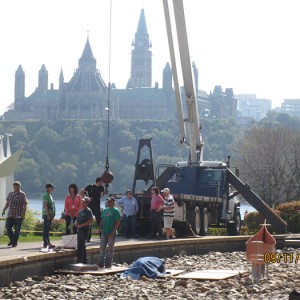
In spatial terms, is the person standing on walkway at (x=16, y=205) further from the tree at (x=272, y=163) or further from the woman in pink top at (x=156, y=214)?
the tree at (x=272, y=163)

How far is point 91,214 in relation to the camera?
2234 cm

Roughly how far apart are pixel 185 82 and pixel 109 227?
1533 cm

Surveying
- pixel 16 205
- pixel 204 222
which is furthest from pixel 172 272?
pixel 204 222

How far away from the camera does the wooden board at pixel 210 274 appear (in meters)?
21.5

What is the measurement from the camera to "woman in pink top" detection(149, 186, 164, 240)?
95.5ft

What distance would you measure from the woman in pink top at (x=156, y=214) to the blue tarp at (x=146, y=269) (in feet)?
21.7

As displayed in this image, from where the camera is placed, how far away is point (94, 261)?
78.5 ft

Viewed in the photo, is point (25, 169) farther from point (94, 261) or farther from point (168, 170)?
point (94, 261)

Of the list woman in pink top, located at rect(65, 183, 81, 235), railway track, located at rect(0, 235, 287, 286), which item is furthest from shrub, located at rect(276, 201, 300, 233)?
woman in pink top, located at rect(65, 183, 81, 235)

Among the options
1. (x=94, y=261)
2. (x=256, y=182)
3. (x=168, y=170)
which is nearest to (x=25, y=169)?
(x=256, y=182)

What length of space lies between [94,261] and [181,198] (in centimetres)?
751

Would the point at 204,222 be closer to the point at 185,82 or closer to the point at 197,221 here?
the point at 197,221
